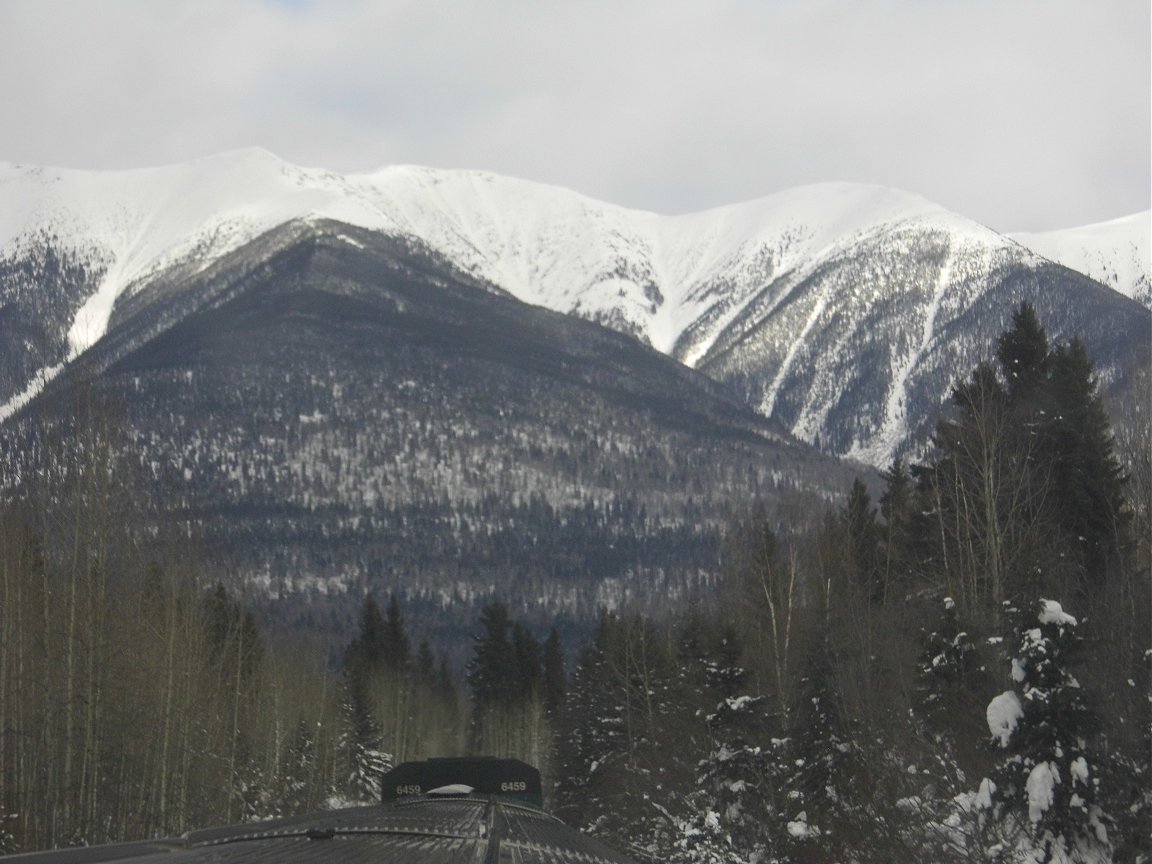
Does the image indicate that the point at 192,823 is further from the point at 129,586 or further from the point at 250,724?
the point at 250,724

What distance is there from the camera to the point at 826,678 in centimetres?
3922

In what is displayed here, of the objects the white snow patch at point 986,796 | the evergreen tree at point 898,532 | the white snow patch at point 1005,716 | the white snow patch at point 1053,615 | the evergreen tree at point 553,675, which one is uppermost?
the evergreen tree at point 898,532

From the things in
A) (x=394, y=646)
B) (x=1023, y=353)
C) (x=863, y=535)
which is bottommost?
(x=394, y=646)

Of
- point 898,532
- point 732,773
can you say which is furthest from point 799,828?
point 898,532

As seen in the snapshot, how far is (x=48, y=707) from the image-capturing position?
34.4 m

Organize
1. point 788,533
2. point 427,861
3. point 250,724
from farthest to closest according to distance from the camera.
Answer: point 250,724 → point 788,533 → point 427,861

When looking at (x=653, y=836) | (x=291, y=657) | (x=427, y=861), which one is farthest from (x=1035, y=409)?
(x=291, y=657)

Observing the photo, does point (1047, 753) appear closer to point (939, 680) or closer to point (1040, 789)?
point (1040, 789)

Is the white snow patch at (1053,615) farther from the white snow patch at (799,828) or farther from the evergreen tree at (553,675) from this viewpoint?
the evergreen tree at (553,675)

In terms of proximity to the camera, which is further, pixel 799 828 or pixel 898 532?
pixel 898 532

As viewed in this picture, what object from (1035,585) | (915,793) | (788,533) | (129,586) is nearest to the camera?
(915,793)

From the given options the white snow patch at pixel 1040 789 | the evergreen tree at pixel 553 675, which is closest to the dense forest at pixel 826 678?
the white snow patch at pixel 1040 789

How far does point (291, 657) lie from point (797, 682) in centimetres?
7509

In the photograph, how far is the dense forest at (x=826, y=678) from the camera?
815 inches
